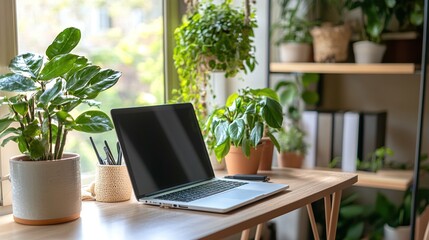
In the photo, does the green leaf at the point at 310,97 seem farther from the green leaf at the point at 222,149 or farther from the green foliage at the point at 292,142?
the green leaf at the point at 222,149

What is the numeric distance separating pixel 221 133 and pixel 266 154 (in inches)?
9.3

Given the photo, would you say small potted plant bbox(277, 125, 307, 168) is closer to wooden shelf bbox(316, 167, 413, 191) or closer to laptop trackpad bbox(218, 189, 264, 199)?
wooden shelf bbox(316, 167, 413, 191)

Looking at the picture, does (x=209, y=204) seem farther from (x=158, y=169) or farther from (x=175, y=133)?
(x=175, y=133)

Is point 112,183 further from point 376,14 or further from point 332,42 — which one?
point 376,14

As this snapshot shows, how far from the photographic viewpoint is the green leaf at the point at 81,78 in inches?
52.7

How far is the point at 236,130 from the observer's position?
71.1 inches

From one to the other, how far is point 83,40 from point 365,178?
1.39m

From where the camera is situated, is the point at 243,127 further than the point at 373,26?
No

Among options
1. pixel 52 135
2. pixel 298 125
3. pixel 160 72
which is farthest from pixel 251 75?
pixel 52 135

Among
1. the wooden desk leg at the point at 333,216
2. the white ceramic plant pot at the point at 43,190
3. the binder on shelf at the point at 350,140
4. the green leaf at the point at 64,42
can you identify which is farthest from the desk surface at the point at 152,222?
the binder on shelf at the point at 350,140

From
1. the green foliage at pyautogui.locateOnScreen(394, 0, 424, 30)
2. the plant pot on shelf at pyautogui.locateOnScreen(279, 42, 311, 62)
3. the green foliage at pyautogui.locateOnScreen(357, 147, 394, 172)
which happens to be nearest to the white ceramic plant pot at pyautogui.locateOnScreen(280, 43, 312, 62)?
the plant pot on shelf at pyautogui.locateOnScreen(279, 42, 311, 62)

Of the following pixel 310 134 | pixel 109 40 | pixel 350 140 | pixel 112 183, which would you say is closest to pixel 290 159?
pixel 310 134

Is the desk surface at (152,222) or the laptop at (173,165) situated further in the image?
the laptop at (173,165)

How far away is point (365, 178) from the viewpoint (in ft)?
8.25
